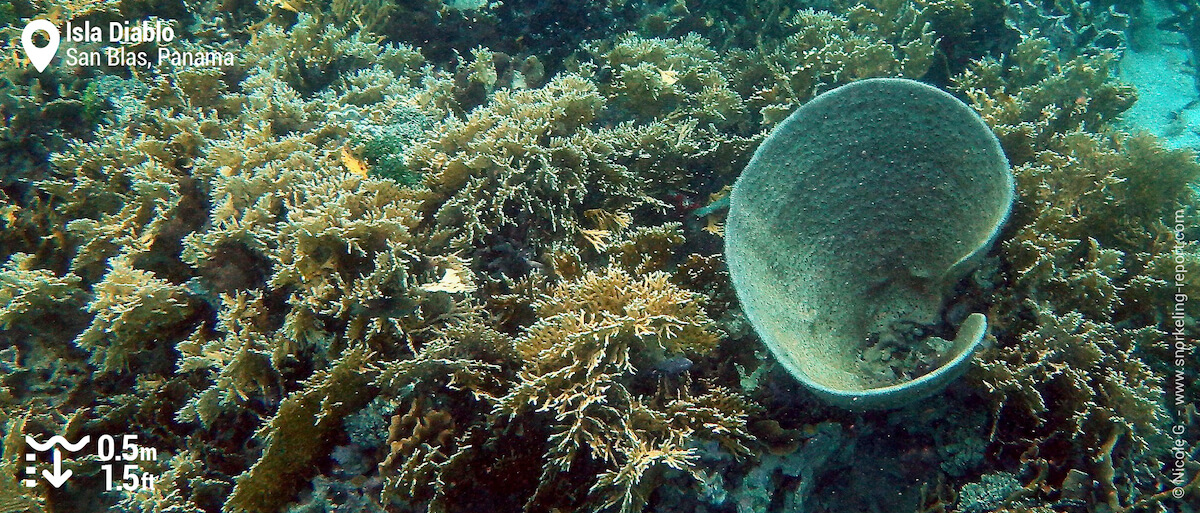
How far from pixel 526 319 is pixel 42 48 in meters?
3.80

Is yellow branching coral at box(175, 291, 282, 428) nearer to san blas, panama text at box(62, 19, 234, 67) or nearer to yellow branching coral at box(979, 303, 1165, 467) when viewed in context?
san blas, panama text at box(62, 19, 234, 67)

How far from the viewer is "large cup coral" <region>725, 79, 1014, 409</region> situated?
227 centimetres

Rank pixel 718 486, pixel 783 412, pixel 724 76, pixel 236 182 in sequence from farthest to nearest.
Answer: pixel 724 76 → pixel 236 182 → pixel 783 412 → pixel 718 486

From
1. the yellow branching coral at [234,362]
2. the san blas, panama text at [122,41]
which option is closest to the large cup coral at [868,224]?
the yellow branching coral at [234,362]

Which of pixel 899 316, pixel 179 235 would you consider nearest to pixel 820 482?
pixel 899 316

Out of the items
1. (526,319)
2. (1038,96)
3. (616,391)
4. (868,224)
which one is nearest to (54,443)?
(526,319)

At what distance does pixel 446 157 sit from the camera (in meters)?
2.69

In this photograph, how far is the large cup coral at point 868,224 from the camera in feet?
7.45

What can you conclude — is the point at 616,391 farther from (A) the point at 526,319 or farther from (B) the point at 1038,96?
(B) the point at 1038,96

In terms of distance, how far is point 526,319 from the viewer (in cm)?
246

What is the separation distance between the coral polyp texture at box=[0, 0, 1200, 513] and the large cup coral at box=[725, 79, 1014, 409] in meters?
0.04

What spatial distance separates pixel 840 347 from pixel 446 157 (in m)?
2.08

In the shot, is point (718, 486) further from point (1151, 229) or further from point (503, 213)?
point (1151, 229)

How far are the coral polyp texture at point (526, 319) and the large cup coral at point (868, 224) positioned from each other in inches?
1.4
